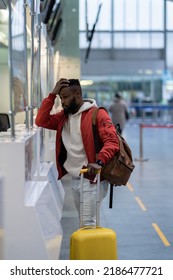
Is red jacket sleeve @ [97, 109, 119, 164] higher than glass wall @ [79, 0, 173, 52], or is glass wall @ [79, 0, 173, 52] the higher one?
glass wall @ [79, 0, 173, 52]

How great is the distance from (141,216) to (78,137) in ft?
12.9

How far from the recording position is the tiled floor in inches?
277

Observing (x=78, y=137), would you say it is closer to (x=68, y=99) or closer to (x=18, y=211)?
(x=68, y=99)

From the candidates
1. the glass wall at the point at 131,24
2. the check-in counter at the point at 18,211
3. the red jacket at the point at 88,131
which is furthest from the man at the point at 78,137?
the glass wall at the point at 131,24

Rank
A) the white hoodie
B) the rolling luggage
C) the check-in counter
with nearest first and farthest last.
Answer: the check-in counter
the rolling luggage
the white hoodie

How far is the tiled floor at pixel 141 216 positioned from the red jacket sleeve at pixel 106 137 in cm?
180

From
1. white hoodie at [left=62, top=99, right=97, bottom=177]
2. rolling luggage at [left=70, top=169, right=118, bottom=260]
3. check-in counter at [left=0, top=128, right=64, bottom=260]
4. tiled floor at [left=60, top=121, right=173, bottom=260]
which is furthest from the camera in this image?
tiled floor at [left=60, top=121, right=173, bottom=260]

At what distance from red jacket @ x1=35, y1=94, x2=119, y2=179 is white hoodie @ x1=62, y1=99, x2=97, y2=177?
47 mm

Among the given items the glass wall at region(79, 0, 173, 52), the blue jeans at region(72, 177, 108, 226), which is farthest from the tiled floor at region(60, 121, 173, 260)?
the glass wall at region(79, 0, 173, 52)

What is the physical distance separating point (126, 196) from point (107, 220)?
2.42m

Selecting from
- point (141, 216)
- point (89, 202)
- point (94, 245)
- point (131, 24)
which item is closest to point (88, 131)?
point (89, 202)

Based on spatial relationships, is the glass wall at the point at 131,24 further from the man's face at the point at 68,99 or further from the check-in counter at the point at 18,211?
the check-in counter at the point at 18,211

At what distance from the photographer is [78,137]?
216 inches

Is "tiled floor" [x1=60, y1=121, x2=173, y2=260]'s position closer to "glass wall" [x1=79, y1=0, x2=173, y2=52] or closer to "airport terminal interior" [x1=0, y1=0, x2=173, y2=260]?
"airport terminal interior" [x1=0, y1=0, x2=173, y2=260]
